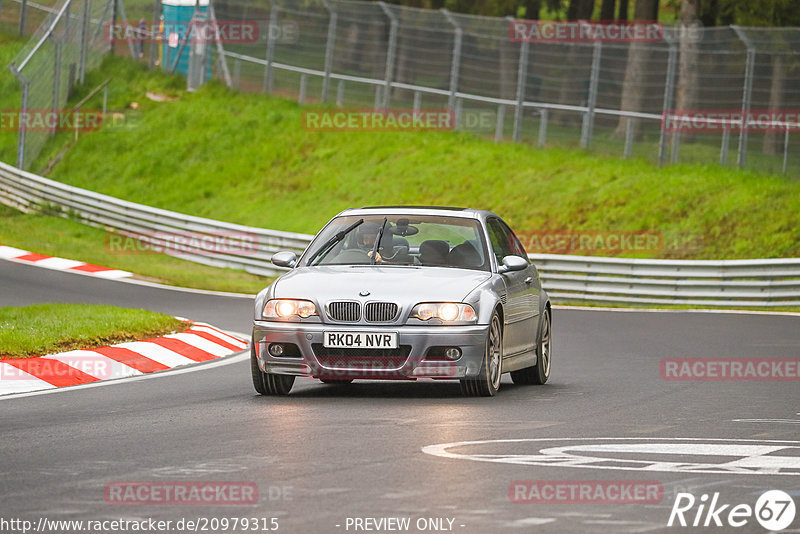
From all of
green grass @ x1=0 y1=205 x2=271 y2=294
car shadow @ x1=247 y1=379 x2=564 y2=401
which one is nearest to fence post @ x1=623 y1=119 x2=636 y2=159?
green grass @ x1=0 y1=205 x2=271 y2=294

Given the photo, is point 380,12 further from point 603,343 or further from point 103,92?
point 603,343

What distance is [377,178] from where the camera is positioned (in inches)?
1439

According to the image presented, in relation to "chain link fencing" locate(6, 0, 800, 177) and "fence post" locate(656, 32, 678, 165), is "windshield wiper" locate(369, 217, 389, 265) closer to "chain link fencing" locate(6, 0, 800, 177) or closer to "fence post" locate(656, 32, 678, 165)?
"chain link fencing" locate(6, 0, 800, 177)

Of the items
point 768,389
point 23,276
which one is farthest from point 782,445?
point 23,276

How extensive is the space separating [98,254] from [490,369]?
2042 cm

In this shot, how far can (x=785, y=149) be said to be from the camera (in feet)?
99.8

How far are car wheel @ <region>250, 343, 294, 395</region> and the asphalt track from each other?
103mm

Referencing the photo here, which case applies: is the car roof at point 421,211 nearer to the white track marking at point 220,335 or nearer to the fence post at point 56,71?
the white track marking at point 220,335

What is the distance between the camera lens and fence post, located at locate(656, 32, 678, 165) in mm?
31125

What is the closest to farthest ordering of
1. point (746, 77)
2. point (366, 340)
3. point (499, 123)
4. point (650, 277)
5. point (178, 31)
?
point (366, 340)
point (650, 277)
point (746, 77)
point (499, 123)
point (178, 31)

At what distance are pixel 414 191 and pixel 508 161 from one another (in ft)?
7.48

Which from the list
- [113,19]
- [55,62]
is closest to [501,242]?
[55,62]

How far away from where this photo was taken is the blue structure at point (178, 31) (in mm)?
44875

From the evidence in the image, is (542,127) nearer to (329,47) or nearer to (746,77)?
(746,77)
